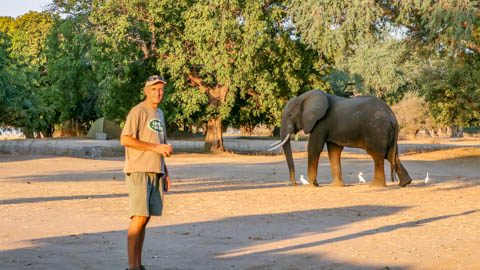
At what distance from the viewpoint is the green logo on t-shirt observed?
22.8 ft

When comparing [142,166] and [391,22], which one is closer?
[142,166]

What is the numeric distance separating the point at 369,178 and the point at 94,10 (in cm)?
1767

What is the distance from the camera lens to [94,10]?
34.1 m

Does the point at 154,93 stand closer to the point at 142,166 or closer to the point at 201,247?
the point at 142,166

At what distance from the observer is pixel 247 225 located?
10.9m

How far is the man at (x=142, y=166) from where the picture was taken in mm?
6848

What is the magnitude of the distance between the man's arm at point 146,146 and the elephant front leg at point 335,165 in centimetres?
1182

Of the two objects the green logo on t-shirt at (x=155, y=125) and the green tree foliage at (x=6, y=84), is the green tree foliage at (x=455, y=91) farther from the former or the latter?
the green logo on t-shirt at (x=155, y=125)

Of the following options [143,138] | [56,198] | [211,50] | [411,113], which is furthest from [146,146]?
[411,113]

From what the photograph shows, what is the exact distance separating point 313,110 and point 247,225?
7674 mm

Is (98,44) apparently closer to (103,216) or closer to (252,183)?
(252,183)

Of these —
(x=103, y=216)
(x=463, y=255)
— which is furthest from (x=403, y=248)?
(x=103, y=216)

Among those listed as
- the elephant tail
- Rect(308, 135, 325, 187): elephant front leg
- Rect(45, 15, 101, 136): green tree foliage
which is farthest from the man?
Rect(45, 15, 101, 136): green tree foliage

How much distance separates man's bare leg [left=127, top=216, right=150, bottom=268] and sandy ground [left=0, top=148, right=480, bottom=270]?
64cm
